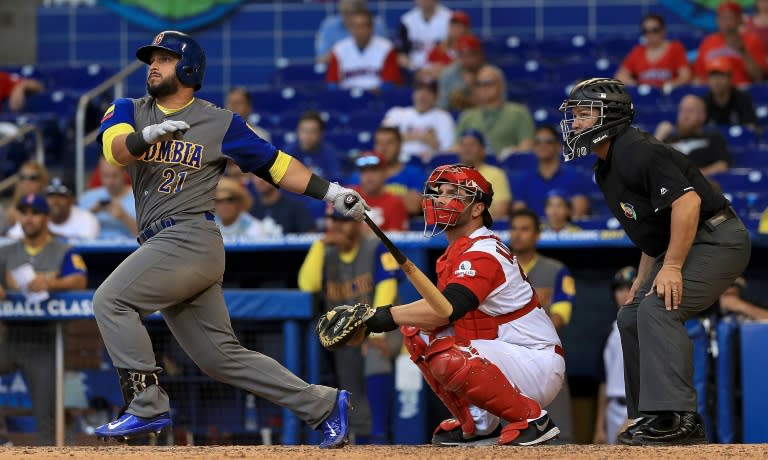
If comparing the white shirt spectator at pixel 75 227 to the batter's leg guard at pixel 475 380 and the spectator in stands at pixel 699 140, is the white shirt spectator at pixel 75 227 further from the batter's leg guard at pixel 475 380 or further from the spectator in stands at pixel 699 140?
the batter's leg guard at pixel 475 380

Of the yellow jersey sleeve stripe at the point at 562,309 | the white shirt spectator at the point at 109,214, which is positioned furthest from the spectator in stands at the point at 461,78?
the yellow jersey sleeve stripe at the point at 562,309

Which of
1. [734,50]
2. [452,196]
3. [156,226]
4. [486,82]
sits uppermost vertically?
[734,50]

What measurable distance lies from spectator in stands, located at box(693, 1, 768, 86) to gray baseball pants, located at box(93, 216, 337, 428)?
6.88m

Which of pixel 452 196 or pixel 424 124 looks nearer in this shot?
pixel 452 196

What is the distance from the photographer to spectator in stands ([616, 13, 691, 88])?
11.2 metres

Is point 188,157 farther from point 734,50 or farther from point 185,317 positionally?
point 734,50

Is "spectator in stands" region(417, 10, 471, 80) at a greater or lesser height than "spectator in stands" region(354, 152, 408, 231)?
greater

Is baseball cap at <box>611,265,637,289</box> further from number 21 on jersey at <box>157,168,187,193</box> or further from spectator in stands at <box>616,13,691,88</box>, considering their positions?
spectator in stands at <box>616,13,691,88</box>

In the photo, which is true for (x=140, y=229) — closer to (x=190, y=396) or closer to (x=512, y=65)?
(x=190, y=396)

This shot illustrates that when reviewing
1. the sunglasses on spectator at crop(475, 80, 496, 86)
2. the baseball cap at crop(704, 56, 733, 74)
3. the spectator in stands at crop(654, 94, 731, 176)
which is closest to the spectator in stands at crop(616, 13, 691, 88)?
the baseball cap at crop(704, 56, 733, 74)

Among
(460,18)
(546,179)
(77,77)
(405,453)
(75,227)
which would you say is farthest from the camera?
(77,77)

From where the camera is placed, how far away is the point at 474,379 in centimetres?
507

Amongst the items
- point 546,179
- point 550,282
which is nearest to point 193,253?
point 550,282

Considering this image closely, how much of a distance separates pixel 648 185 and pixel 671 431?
94 cm
